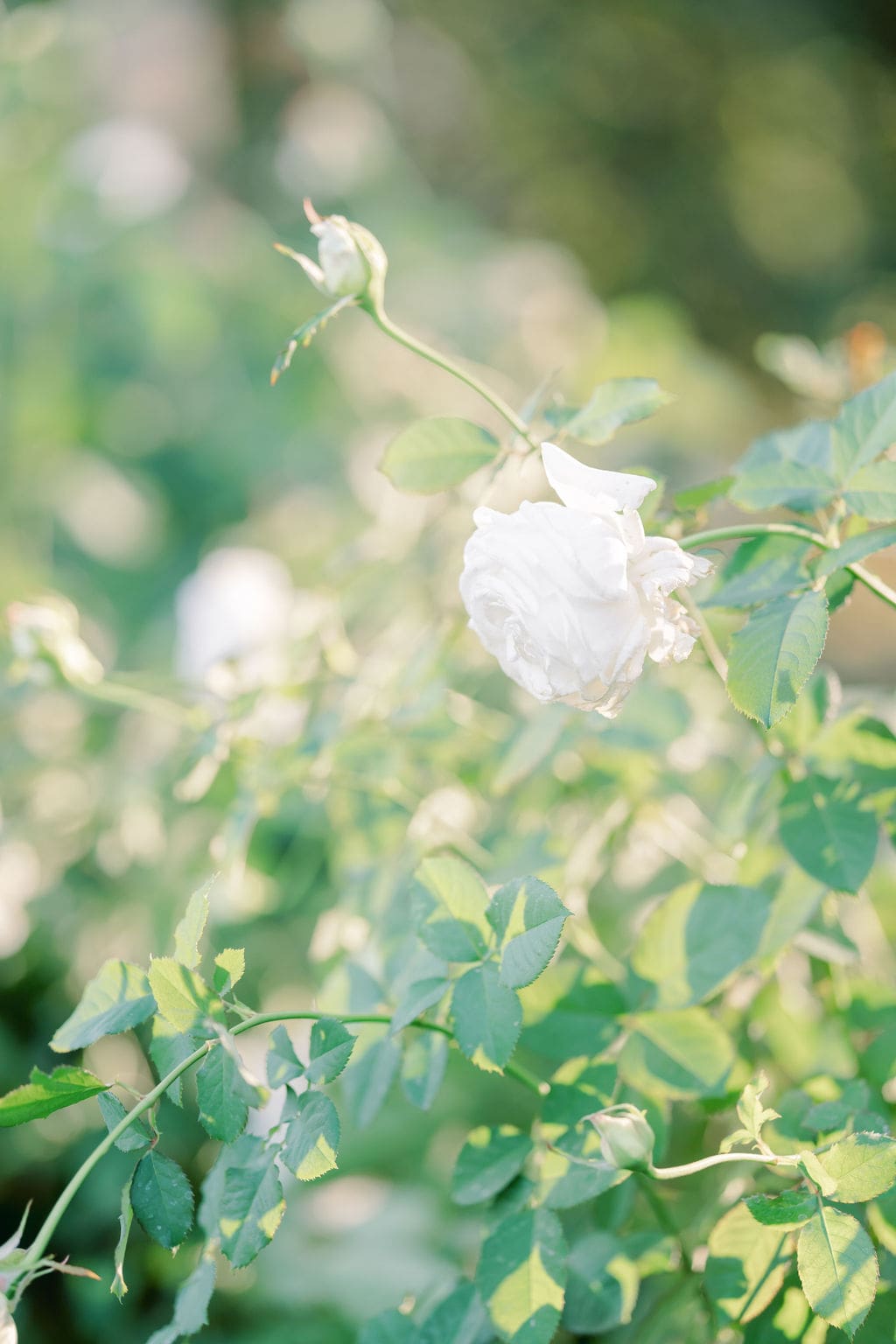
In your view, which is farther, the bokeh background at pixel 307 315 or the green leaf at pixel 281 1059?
the bokeh background at pixel 307 315

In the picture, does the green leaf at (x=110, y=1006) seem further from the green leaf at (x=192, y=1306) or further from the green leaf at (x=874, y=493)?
the green leaf at (x=874, y=493)

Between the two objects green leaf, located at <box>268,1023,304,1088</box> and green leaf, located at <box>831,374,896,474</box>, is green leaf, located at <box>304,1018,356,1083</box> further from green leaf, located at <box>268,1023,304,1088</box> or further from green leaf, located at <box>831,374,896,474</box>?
green leaf, located at <box>831,374,896,474</box>

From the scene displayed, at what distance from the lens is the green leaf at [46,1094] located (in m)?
0.28

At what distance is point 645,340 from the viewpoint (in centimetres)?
117

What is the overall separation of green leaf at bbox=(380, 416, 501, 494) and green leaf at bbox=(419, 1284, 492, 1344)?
0.27 metres

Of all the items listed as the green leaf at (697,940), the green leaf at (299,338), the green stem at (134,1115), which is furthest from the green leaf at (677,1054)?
the green leaf at (299,338)

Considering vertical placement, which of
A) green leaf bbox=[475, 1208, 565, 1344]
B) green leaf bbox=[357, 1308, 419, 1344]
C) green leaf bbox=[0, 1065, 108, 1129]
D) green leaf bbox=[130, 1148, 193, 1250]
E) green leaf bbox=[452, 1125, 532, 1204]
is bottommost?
green leaf bbox=[357, 1308, 419, 1344]

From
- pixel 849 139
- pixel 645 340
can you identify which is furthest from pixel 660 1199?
pixel 849 139


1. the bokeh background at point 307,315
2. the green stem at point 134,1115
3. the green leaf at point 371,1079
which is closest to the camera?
the green stem at point 134,1115

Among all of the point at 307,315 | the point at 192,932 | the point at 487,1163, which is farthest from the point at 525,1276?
the point at 307,315

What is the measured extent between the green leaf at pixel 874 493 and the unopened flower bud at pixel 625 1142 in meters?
0.19

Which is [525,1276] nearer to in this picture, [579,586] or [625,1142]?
[625,1142]

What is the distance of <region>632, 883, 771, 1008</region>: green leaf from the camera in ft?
1.20

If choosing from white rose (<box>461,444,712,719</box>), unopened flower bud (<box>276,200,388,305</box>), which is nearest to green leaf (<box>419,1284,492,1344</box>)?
white rose (<box>461,444,712,719</box>)
